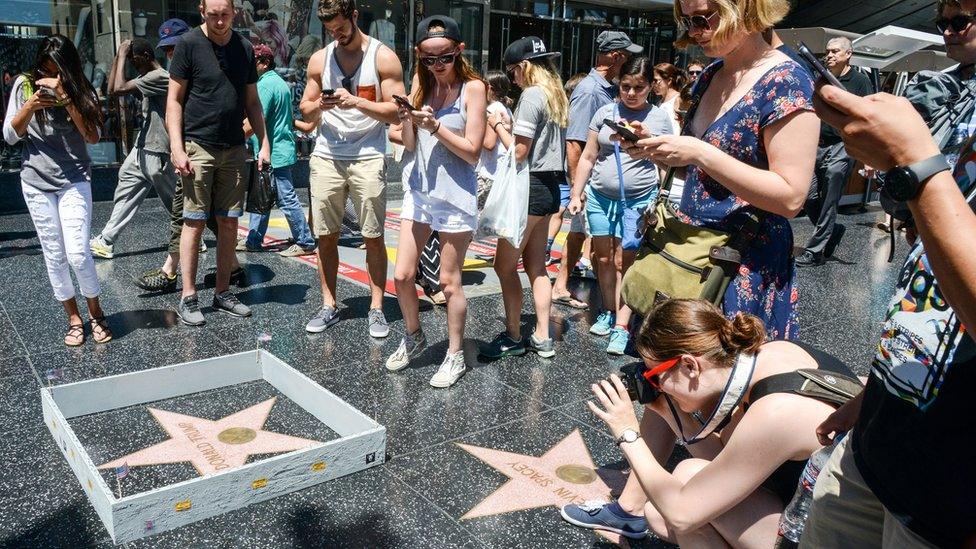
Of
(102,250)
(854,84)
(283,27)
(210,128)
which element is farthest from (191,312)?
(283,27)

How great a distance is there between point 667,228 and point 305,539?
5.40ft

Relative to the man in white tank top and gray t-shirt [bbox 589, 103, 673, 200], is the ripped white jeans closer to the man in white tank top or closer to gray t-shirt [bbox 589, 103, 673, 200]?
the man in white tank top

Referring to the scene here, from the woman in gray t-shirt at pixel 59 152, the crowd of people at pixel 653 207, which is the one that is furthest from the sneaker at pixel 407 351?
the woman in gray t-shirt at pixel 59 152

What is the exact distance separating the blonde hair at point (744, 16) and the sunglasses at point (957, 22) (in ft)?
1.59

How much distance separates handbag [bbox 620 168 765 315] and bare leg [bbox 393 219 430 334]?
5.98 ft

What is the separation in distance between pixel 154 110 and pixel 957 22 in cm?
588

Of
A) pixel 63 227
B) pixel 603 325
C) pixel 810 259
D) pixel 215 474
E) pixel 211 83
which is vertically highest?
pixel 211 83

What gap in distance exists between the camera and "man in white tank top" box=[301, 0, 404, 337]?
16.0 ft

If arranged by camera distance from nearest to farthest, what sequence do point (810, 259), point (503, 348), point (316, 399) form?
point (316, 399) → point (503, 348) → point (810, 259)

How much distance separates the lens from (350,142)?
5.01 m

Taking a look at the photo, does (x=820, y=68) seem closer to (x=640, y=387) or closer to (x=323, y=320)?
(x=640, y=387)

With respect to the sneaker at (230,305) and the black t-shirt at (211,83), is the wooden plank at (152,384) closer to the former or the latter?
the sneaker at (230,305)

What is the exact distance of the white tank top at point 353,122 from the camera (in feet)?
16.0

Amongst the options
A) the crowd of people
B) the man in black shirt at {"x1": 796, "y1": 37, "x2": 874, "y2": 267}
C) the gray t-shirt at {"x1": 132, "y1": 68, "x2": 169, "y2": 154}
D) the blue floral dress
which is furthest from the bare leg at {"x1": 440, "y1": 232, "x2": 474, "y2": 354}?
the man in black shirt at {"x1": 796, "y1": 37, "x2": 874, "y2": 267}
